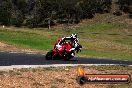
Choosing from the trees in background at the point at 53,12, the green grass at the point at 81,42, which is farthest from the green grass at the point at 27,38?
the trees in background at the point at 53,12

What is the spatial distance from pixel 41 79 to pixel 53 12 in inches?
3404

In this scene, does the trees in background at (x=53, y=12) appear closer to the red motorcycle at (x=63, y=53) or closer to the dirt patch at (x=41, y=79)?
the red motorcycle at (x=63, y=53)

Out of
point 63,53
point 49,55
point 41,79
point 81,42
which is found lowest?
point 81,42

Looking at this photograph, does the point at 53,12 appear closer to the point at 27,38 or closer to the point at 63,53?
the point at 27,38

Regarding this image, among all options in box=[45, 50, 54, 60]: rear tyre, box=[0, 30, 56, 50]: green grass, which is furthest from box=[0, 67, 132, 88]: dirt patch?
box=[0, 30, 56, 50]: green grass

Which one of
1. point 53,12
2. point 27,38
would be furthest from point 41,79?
point 53,12

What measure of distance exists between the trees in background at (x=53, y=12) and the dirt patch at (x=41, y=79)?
76309 mm

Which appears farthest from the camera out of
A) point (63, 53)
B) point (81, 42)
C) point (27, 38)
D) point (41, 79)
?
point (81, 42)

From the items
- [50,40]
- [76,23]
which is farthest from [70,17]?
[50,40]

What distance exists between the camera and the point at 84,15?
105250 mm

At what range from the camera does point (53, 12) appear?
348 ft

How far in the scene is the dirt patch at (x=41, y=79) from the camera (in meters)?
18.8

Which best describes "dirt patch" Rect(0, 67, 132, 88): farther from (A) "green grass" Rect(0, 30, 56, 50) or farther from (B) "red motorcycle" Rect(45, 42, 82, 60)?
(A) "green grass" Rect(0, 30, 56, 50)

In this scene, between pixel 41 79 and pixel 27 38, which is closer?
pixel 41 79
